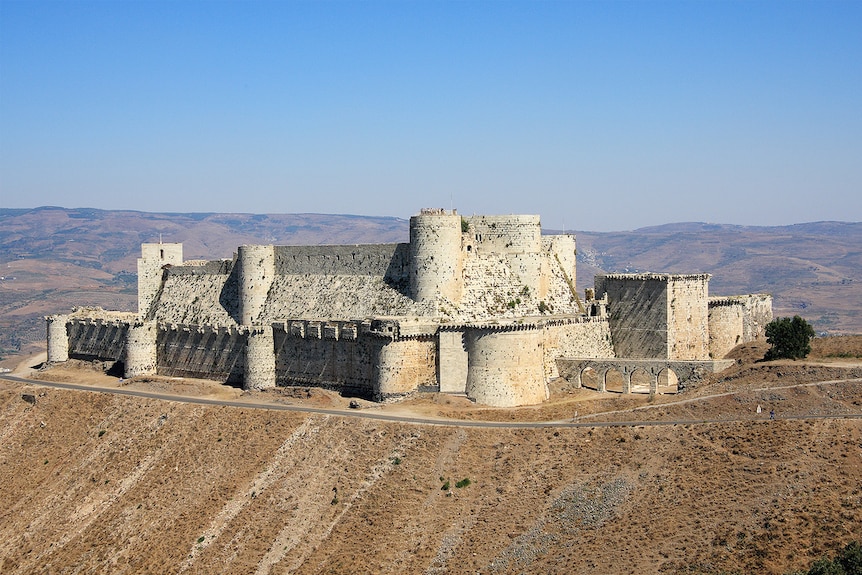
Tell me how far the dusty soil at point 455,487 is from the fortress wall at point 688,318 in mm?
4817

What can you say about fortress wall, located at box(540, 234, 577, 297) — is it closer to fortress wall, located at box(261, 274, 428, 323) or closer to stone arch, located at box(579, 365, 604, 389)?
stone arch, located at box(579, 365, 604, 389)

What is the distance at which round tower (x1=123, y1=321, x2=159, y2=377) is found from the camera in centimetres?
9331

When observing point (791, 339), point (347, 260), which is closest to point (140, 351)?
point (347, 260)

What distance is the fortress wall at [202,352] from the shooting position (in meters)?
87.6

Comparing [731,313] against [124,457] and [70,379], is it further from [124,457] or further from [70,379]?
[70,379]

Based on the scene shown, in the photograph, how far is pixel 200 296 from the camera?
96.4 m

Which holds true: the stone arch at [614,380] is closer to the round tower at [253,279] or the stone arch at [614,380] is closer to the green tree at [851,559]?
the round tower at [253,279]

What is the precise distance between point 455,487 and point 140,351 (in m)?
41.7

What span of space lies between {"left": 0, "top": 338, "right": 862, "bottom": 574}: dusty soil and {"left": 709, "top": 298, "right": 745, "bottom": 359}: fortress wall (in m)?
5.30

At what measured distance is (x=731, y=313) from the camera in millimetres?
89250

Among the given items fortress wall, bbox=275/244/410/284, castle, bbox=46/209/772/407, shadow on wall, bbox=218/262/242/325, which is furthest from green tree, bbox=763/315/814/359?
shadow on wall, bbox=218/262/242/325

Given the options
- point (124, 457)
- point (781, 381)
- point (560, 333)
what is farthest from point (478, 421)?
point (124, 457)

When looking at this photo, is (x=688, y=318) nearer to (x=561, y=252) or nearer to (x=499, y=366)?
(x=561, y=252)

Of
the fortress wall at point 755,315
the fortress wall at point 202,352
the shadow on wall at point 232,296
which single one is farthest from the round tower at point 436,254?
the fortress wall at point 755,315
